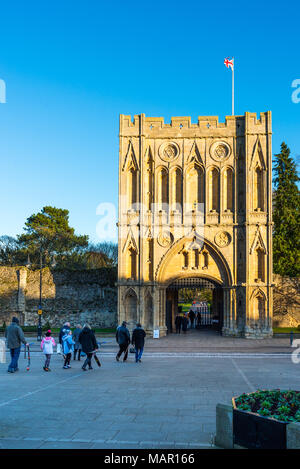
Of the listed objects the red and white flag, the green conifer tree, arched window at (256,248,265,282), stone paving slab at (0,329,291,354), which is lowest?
stone paving slab at (0,329,291,354)

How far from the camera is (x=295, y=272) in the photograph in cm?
4284

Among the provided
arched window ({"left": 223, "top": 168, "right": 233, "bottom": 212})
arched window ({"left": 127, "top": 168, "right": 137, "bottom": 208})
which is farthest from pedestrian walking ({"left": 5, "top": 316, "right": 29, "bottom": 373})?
arched window ({"left": 223, "top": 168, "right": 233, "bottom": 212})

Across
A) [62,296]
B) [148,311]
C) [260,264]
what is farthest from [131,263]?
[62,296]

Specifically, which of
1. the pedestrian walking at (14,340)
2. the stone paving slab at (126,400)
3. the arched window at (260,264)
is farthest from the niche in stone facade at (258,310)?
the pedestrian walking at (14,340)

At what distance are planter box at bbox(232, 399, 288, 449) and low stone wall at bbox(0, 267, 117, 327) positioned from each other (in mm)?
32359

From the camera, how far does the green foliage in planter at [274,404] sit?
6.96 meters

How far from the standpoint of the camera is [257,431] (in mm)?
6934

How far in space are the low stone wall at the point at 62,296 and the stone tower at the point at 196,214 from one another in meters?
7.25

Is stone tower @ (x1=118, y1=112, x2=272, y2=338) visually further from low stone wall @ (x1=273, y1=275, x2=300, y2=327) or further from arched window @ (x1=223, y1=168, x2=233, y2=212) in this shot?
low stone wall @ (x1=273, y1=275, x2=300, y2=327)

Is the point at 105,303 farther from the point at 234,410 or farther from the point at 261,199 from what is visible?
the point at 234,410

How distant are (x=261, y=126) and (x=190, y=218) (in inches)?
305

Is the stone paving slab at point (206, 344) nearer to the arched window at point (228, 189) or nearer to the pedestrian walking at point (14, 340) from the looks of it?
the pedestrian walking at point (14, 340)

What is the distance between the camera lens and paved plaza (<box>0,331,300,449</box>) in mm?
8078

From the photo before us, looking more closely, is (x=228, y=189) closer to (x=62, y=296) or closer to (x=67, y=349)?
(x=62, y=296)
